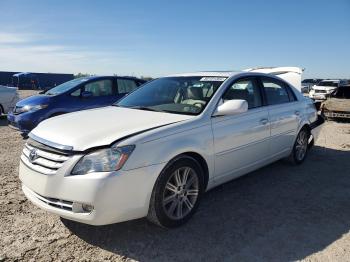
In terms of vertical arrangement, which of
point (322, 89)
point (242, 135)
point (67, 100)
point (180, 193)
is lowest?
point (322, 89)

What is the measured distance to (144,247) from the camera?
11.0 ft

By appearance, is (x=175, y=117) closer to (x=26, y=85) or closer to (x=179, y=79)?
(x=179, y=79)

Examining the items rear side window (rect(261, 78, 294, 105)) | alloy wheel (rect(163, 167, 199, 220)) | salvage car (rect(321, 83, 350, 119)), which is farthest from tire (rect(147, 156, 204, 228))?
salvage car (rect(321, 83, 350, 119))

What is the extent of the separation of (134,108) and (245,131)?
1453 mm

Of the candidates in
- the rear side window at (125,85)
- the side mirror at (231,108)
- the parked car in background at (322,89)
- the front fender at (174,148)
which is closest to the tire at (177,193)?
the front fender at (174,148)

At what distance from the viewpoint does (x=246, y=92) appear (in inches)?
194

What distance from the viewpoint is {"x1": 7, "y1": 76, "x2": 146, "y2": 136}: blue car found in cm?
798

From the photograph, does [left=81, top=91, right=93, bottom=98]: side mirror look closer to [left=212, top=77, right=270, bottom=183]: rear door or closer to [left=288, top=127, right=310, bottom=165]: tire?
[left=212, top=77, right=270, bottom=183]: rear door

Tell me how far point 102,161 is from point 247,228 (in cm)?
171

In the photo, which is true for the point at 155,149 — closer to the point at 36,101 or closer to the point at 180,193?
the point at 180,193

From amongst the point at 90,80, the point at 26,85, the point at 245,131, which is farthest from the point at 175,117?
the point at 26,85

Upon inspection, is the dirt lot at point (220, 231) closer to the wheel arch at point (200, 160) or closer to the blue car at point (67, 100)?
the wheel arch at point (200, 160)

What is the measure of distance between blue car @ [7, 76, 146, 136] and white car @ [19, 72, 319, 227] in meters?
3.66

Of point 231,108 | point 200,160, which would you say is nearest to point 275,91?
point 231,108
